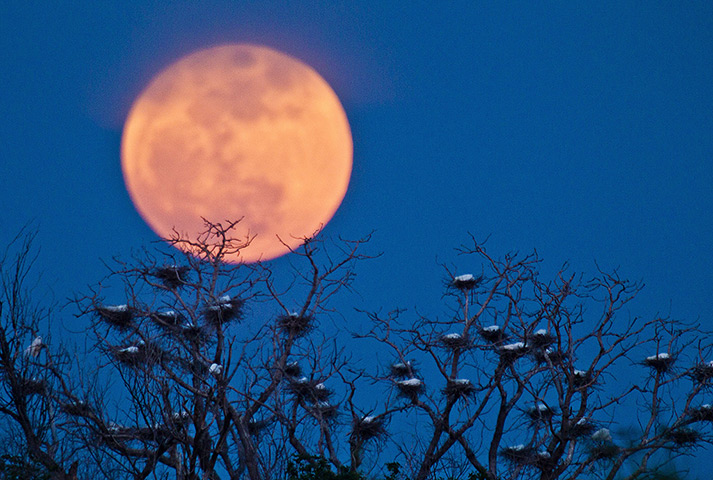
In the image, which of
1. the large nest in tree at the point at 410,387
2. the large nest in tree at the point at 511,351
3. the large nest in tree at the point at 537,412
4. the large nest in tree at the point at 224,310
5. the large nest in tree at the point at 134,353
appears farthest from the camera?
the large nest in tree at the point at 537,412

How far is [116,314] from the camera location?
11.0 metres

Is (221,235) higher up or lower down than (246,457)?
higher up

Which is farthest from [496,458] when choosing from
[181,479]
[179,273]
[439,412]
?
[179,273]

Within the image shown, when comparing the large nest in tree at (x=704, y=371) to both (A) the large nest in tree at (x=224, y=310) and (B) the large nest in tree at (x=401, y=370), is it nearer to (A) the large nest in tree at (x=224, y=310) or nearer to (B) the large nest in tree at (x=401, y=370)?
(B) the large nest in tree at (x=401, y=370)

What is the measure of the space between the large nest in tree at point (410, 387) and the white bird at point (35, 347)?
216 inches

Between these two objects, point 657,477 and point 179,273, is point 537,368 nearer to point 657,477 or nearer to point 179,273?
point 179,273

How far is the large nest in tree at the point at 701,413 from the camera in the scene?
11320 mm

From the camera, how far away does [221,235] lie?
11.3 meters

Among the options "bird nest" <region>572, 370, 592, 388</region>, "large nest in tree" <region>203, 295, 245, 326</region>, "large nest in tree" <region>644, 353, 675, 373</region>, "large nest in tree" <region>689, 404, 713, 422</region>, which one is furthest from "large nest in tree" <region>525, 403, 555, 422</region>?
"large nest in tree" <region>203, 295, 245, 326</region>

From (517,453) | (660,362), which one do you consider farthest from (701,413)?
(517,453)

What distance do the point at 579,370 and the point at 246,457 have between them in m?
5.17

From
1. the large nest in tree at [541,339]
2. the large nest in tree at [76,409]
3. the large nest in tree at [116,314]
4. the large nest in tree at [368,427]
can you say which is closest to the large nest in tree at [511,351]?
the large nest in tree at [541,339]

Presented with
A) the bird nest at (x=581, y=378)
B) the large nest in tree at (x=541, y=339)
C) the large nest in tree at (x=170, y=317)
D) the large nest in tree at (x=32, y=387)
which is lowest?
the large nest in tree at (x=32, y=387)

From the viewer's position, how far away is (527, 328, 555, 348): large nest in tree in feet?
37.4
